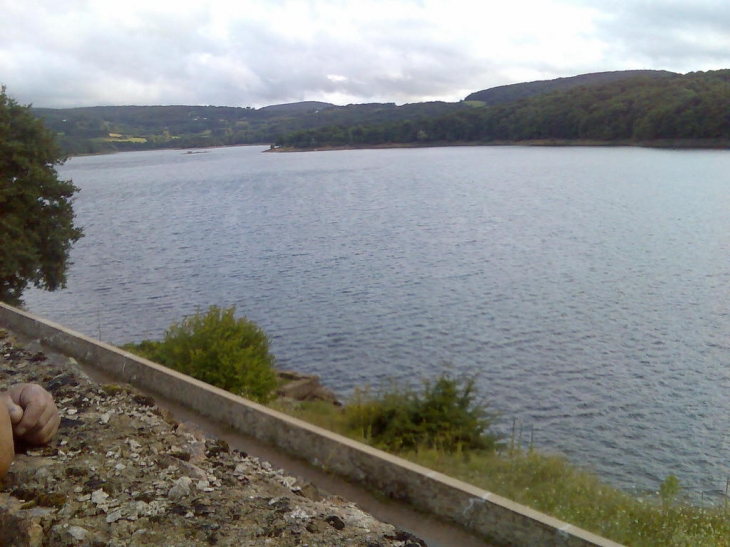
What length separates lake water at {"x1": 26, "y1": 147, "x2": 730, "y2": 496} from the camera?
15.9 m

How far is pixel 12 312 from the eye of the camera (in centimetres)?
1214

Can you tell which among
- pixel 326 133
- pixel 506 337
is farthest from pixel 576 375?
pixel 326 133

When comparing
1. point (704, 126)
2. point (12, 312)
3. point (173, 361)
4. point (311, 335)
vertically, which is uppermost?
point (704, 126)

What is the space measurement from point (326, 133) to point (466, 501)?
516 ft

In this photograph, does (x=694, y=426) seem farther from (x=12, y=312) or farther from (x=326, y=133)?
(x=326, y=133)

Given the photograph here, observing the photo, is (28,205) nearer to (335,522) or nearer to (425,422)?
(425,422)

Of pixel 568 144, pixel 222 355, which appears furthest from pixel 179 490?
pixel 568 144

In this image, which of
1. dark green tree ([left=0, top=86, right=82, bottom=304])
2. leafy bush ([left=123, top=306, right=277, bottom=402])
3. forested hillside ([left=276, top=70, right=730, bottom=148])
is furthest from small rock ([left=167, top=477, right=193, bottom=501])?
forested hillside ([left=276, top=70, right=730, bottom=148])

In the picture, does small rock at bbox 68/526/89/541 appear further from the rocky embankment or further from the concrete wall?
the concrete wall

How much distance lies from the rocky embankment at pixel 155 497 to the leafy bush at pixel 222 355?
381 cm

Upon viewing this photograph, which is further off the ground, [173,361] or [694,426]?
[173,361]

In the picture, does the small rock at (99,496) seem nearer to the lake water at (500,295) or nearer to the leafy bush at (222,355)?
the leafy bush at (222,355)

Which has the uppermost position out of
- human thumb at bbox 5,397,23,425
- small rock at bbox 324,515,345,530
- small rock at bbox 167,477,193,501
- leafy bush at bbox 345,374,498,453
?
human thumb at bbox 5,397,23,425

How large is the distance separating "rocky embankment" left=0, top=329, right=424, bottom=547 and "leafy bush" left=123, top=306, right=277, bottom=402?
381 cm
